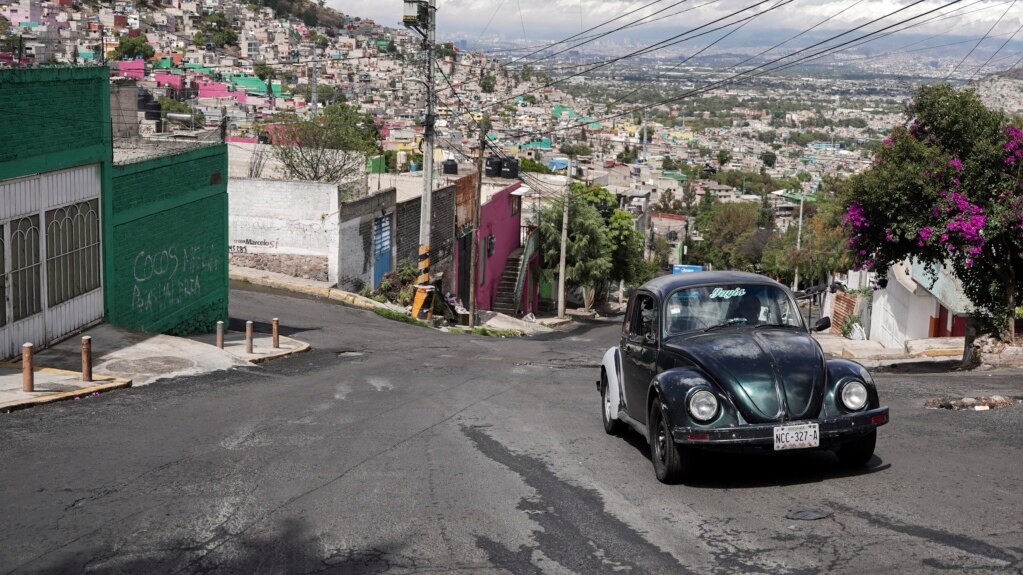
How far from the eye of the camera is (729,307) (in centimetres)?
972

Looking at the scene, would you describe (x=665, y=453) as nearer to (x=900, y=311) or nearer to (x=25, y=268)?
(x=25, y=268)

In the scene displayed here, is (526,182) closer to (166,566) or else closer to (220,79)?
(220,79)

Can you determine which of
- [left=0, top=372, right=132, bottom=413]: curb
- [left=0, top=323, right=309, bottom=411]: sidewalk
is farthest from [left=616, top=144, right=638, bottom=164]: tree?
[left=0, top=372, right=132, bottom=413]: curb

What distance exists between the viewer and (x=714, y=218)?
4161 inches

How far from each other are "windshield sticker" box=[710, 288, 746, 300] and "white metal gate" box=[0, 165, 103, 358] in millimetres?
10607

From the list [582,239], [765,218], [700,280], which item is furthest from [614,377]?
[765,218]

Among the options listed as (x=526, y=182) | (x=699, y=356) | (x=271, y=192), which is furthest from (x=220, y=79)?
(x=699, y=356)

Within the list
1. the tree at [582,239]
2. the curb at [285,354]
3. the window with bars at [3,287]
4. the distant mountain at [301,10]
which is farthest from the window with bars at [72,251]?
the distant mountain at [301,10]

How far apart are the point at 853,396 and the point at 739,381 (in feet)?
3.06

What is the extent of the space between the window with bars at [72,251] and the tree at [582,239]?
116ft

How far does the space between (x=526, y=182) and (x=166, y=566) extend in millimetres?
55562

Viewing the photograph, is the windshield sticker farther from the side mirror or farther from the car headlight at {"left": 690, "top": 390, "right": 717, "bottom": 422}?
the car headlight at {"left": 690, "top": 390, "right": 717, "bottom": 422}

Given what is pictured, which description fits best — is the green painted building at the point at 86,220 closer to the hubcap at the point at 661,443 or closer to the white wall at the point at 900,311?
the hubcap at the point at 661,443

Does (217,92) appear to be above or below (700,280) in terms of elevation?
above
